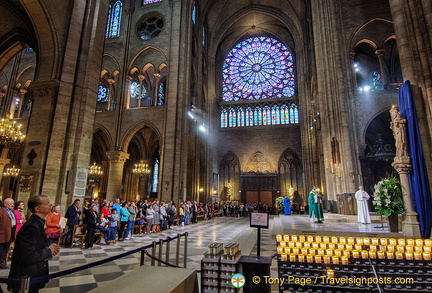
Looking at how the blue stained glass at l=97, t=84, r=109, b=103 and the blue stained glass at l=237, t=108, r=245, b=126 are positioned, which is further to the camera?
the blue stained glass at l=237, t=108, r=245, b=126

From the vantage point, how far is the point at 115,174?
1714 cm

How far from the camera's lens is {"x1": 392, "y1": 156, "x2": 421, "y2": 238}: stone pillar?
5.91 metres

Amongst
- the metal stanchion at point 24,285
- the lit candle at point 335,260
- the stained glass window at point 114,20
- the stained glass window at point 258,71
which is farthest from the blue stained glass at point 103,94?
the metal stanchion at point 24,285

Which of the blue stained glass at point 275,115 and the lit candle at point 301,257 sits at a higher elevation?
the blue stained glass at point 275,115

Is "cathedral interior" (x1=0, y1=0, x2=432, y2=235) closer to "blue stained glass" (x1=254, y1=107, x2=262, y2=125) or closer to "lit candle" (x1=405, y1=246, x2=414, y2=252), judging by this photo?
"blue stained glass" (x1=254, y1=107, x2=262, y2=125)

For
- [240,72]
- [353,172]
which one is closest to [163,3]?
[240,72]

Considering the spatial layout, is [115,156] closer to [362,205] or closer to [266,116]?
[362,205]

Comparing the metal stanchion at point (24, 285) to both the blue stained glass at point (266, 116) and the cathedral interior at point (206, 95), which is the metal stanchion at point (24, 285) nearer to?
the cathedral interior at point (206, 95)

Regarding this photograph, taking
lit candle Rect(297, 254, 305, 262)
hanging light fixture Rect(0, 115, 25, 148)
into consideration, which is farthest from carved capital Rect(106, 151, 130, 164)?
lit candle Rect(297, 254, 305, 262)

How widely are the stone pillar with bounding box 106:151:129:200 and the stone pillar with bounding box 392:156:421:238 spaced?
15.7 meters

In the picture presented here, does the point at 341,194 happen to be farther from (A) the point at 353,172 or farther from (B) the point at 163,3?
(B) the point at 163,3

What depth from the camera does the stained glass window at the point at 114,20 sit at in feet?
67.8

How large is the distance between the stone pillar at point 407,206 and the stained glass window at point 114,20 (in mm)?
21637

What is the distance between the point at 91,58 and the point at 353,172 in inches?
529
